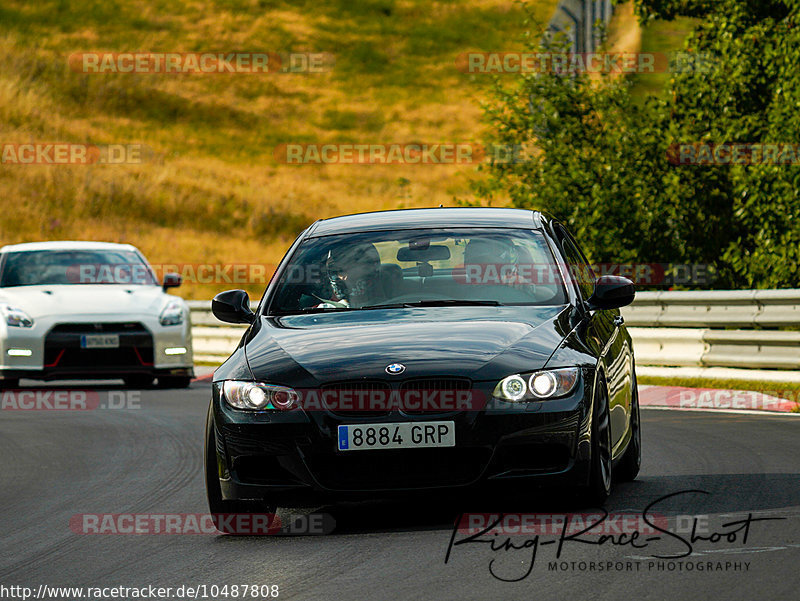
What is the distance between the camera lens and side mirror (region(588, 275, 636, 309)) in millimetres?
7730

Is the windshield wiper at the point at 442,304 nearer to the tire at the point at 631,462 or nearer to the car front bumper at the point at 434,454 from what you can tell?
the car front bumper at the point at 434,454

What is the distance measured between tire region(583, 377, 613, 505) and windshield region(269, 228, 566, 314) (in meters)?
0.77

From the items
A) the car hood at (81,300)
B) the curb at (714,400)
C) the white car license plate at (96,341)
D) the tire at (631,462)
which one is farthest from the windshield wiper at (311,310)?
the car hood at (81,300)

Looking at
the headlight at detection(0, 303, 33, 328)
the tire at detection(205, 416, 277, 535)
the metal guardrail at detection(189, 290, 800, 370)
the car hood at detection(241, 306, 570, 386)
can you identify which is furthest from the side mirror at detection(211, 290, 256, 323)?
the headlight at detection(0, 303, 33, 328)

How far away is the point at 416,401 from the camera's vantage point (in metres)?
6.46

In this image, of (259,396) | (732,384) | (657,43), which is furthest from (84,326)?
(657,43)

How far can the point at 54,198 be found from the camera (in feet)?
191

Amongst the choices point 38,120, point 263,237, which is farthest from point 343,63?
point 263,237

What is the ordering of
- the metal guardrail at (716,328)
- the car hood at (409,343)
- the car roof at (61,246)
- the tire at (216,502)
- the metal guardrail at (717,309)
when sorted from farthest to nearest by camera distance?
the car roof at (61,246), the metal guardrail at (717,309), the metal guardrail at (716,328), the tire at (216,502), the car hood at (409,343)

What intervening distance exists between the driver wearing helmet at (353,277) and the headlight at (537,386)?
140cm

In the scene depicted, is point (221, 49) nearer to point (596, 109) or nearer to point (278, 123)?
point (278, 123)

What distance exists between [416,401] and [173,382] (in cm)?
1200

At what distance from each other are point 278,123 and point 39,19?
17932 millimetres

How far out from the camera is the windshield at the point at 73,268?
16.9 meters
